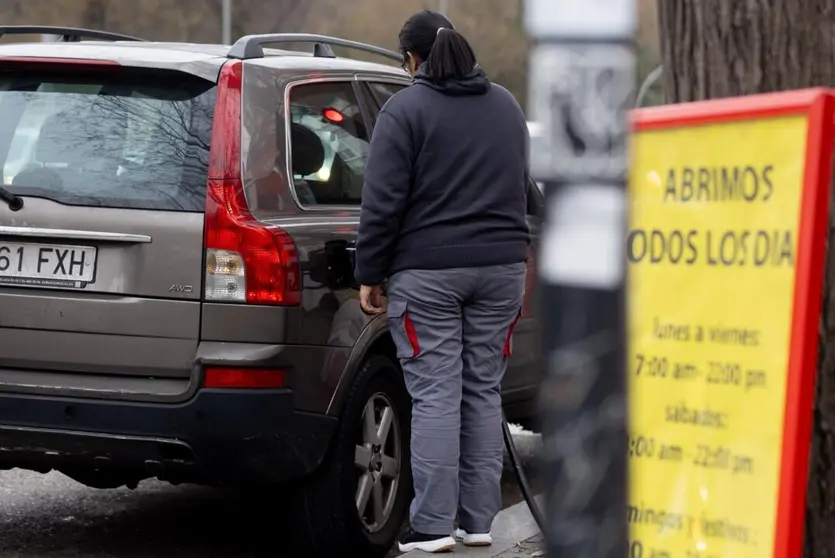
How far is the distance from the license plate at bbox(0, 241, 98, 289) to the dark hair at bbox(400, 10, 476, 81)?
1250mm

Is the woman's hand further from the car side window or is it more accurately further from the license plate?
the license plate

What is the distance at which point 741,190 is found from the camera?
3.00 m

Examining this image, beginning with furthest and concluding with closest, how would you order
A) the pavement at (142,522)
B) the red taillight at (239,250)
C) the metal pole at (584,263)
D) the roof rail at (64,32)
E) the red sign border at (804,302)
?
the roof rail at (64,32)
the pavement at (142,522)
the red taillight at (239,250)
the red sign border at (804,302)
the metal pole at (584,263)

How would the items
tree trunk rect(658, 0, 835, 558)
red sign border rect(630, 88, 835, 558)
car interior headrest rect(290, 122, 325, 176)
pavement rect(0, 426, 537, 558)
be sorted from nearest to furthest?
red sign border rect(630, 88, 835, 558) → tree trunk rect(658, 0, 835, 558) → car interior headrest rect(290, 122, 325, 176) → pavement rect(0, 426, 537, 558)

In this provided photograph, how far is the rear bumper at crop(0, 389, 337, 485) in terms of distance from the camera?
5266mm

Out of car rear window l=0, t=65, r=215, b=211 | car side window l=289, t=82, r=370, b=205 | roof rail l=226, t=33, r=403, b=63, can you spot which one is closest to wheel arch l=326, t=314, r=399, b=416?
car side window l=289, t=82, r=370, b=205

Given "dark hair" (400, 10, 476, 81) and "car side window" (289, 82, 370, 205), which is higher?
"dark hair" (400, 10, 476, 81)

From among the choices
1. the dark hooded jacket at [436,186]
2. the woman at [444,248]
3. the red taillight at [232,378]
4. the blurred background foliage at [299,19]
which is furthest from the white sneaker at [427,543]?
the blurred background foliage at [299,19]

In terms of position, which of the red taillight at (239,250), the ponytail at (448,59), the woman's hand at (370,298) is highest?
the ponytail at (448,59)

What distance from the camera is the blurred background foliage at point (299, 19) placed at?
43.9 m

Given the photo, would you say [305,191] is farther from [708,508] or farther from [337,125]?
[708,508]

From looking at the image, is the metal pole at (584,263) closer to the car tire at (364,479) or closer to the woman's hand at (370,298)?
the woman's hand at (370,298)

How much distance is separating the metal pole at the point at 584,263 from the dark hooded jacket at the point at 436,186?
3.01 metres

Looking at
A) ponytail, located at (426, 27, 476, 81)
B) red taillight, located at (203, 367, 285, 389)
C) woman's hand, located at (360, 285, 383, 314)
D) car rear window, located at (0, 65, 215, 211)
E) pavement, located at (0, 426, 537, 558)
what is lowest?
pavement, located at (0, 426, 537, 558)
